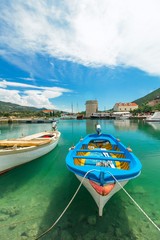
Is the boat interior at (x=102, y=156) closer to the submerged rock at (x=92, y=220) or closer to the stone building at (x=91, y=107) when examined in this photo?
the submerged rock at (x=92, y=220)

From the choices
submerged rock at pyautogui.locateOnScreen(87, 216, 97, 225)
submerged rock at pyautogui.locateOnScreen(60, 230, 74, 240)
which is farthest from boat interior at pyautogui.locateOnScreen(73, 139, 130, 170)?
submerged rock at pyautogui.locateOnScreen(60, 230, 74, 240)

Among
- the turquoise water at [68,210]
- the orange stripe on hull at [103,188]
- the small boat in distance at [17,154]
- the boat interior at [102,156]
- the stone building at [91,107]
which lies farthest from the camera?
the stone building at [91,107]

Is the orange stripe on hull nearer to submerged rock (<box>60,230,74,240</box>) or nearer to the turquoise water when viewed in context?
the turquoise water

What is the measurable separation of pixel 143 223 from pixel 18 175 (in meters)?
8.72

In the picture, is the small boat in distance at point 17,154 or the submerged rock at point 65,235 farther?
the small boat in distance at point 17,154

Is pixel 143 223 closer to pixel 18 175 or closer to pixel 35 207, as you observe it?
pixel 35 207

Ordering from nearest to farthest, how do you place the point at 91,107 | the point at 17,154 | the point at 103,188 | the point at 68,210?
the point at 103,188, the point at 68,210, the point at 17,154, the point at 91,107

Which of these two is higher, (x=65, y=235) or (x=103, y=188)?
(x=103, y=188)

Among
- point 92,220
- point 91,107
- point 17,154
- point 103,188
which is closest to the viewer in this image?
point 103,188

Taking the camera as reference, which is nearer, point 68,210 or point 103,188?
point 103,188

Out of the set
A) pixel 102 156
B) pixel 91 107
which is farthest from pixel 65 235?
pixel 91 107

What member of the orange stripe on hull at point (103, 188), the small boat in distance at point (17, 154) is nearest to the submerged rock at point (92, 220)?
the orange stripe on hull at point (103, 188)

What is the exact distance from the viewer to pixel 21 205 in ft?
24.7

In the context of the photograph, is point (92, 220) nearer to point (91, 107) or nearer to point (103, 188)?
point (103, 188)
